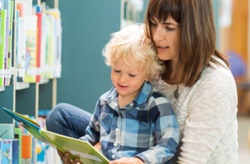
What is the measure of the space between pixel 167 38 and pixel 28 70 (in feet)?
2.50

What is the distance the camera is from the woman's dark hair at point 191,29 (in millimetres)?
1917

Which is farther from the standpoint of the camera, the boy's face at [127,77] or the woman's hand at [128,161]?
the boy's face at [127,77]

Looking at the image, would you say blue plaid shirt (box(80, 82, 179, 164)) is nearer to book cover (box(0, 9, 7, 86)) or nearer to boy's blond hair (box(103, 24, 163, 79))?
boy's blond hair (box(103, 24, 163, 79))

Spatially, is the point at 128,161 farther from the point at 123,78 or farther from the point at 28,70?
the point at 28,70

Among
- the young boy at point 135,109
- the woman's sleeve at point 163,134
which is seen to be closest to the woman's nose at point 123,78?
the young boy at point 135,109

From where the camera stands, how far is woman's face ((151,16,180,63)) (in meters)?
1.95

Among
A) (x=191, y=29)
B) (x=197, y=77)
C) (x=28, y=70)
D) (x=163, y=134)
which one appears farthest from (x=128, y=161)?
(x=28, y=70)

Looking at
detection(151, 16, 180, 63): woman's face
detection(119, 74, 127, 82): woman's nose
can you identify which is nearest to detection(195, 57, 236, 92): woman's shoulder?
detection(151, 16, 180, 63): woman's face

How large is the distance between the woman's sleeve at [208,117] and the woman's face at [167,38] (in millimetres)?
167

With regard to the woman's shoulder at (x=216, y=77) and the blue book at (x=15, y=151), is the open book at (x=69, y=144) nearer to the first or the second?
the blue book at (x=15, y=151)

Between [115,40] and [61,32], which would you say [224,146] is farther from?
[61,32]

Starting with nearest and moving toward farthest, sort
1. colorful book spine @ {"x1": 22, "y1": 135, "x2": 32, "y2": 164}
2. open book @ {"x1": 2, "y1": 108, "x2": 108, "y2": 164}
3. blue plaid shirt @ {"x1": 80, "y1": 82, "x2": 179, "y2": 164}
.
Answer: open book @ {"x1": 2, "y1": 108, "x2": 108, "y2": 164} < blue plaid shirt @ {"x1": 80, "y1": 82, "x2": 179, "y2": 164} < colorful book spine @ {"x1": 22, "y1": 135, "x2": 32, "y2": 164}

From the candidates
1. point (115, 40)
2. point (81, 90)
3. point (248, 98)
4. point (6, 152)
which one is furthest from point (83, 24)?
point (248, 98)

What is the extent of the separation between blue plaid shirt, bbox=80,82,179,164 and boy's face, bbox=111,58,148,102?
4 cm
